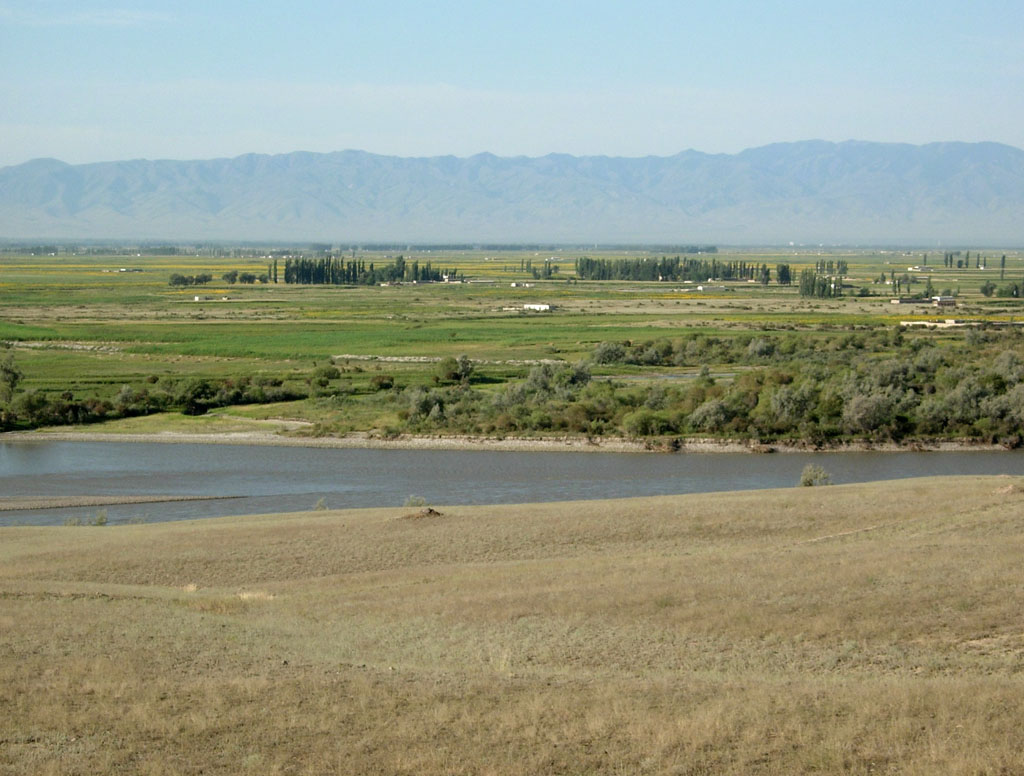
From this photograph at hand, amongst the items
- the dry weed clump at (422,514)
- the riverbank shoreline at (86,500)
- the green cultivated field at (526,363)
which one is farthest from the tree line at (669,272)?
the dry weed clump at (422,514)

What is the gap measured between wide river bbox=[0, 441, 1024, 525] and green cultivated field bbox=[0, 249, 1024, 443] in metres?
2.76

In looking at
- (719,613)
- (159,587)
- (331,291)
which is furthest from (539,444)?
(331,291)

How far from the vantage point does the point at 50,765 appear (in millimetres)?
8047

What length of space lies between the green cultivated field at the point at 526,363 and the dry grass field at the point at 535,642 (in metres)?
20.6

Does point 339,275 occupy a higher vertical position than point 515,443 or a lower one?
higher

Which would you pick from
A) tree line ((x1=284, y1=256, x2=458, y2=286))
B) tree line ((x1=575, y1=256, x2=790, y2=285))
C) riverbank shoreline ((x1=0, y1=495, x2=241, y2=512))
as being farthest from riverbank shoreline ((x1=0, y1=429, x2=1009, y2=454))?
tree line ((x1=575, y1=256, x2=790, y2=285))

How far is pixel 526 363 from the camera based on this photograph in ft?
187

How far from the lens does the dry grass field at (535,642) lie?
27.7ft

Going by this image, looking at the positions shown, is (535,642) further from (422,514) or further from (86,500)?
(86,500)

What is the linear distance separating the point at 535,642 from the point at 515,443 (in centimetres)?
2776

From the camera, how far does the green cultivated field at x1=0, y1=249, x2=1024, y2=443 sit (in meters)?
41.4

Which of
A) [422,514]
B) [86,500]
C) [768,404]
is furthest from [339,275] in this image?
[422,514]

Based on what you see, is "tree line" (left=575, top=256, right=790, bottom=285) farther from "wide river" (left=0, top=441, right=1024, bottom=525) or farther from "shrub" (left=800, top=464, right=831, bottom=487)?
"shrub" (left=800, top=464, right=831, bottom=487)

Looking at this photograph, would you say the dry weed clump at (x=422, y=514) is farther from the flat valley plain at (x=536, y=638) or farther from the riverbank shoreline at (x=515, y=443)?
the riverbank shoreline at (x=515, y=443)
